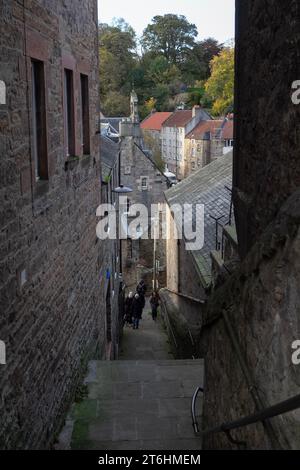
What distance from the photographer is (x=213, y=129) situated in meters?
55.2

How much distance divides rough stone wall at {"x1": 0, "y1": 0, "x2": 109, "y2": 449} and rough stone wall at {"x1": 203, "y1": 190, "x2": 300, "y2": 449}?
75.1 inches

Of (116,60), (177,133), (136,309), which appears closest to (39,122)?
(136,309)

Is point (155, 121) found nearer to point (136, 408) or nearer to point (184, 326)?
point (184, 326)

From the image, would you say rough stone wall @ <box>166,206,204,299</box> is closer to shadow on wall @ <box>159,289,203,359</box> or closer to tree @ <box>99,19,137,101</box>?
shadow on wall @ <box>159,289,203,359</box>

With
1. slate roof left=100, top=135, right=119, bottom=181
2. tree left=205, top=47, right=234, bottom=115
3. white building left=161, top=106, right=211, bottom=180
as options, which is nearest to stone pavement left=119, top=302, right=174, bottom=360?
slate roof left=100, top=135, right=119, bottom=181

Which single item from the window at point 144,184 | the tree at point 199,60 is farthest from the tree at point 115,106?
the window at point 144,184

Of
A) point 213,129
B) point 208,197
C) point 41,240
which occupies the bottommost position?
point 208,197

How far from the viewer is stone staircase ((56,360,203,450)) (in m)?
7.07

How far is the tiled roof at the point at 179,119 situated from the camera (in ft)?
207

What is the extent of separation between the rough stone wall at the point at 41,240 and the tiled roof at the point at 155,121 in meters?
62.7

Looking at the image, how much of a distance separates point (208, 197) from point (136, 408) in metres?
10.0

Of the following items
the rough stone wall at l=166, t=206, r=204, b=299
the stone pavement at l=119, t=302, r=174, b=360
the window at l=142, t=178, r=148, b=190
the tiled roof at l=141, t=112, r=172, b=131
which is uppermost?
the tiled roof at l=141, t=112, r=172, b=131

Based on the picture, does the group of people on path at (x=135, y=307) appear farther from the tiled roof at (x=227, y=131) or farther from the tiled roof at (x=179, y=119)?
the tiled roof at (x=179, y=119)
